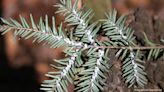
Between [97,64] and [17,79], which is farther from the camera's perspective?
[17,79]

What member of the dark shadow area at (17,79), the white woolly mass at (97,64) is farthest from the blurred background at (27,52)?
the white woolly mass at (97,64)

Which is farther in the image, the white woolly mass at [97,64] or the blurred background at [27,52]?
the blurred background at [27,52]

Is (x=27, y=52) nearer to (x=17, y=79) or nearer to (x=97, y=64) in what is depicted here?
(x=17, y=79)

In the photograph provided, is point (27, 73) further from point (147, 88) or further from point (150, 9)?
point (147, 88)

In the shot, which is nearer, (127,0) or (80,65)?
(80,65)

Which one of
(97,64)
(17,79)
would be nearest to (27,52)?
(17,79)

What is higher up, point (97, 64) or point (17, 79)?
point (97, 64)

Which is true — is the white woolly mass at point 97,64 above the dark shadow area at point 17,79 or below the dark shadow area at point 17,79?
above

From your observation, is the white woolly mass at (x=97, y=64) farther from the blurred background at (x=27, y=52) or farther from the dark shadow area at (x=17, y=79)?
the dark shadow area at (x=17, y=79)

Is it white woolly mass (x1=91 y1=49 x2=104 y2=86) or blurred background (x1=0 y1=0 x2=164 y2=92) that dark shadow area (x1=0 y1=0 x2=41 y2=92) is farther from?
white woolly mass (x1=91 y1=49 x2=104 y2=86)

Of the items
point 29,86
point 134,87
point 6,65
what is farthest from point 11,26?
point 6,65

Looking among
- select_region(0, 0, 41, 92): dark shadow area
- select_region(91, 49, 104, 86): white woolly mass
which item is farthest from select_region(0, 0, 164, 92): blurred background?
select_region(91, 49, 104, 86): white woolly mass
